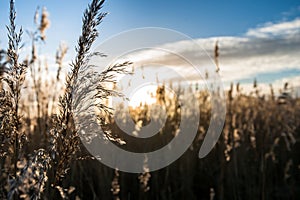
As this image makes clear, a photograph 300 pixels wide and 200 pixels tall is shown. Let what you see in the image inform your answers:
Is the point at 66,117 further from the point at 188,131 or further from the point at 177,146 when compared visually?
→ the point at 188,131

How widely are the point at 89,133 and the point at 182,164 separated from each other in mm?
2555

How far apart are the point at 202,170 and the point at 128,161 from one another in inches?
28.3

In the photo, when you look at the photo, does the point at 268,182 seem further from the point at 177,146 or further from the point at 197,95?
the point at 197,95

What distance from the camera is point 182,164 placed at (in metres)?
3.47

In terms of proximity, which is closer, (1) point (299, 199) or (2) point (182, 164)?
(1) point (299, 199)

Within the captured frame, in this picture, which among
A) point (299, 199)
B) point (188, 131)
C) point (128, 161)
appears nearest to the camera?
point (299, 199)

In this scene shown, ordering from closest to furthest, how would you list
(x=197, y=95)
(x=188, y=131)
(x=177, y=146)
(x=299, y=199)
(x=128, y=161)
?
(x=299, y=199)
(x=128, y=161)
(x=177, y=146)
(x=188, y=131)
(x=197, y=95)

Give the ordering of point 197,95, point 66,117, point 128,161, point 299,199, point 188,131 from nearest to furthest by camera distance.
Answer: point 66,117 → point 299,199 → point 128,161 → point 188,131 → point 197,95

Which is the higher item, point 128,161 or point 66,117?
point 66,117

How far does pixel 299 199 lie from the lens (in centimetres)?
319

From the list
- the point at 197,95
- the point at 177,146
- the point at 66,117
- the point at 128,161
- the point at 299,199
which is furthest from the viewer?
the point at 197,95

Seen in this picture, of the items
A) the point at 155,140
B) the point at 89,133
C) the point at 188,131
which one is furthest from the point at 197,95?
the point at 89,133

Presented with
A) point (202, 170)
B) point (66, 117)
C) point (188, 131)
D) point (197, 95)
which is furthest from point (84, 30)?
point (197, 95)

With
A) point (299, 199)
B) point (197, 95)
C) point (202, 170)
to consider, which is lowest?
point (299, 199)
